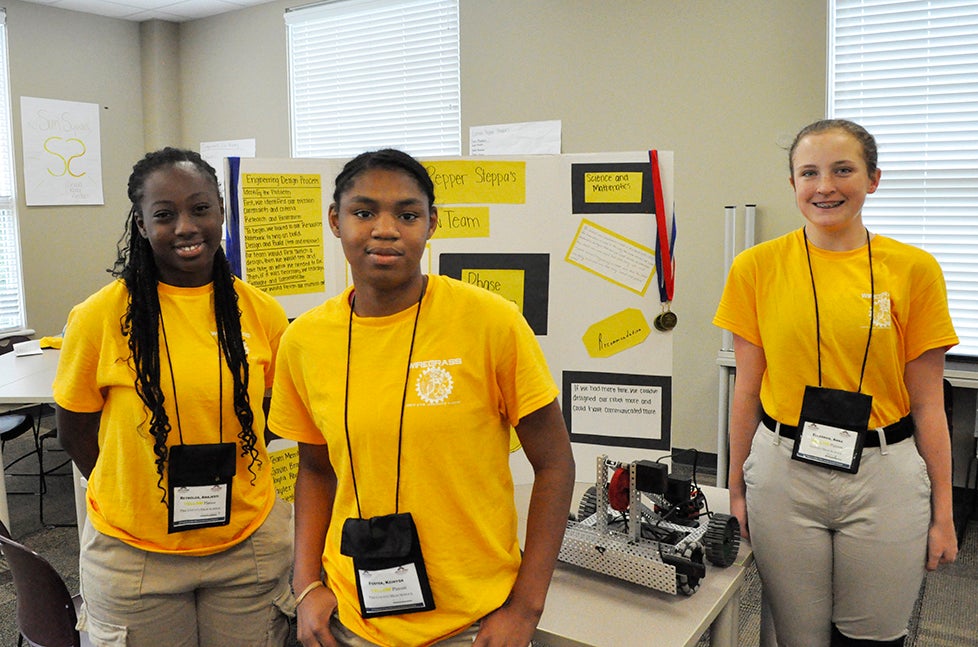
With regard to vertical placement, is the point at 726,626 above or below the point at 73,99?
below

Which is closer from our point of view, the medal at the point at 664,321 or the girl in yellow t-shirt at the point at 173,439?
the girl in yellow t-shirt at the point at 173,439

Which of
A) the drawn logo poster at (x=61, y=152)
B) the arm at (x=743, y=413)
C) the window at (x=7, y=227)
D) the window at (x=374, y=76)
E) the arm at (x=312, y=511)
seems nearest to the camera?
the arm at (x=312, y=511)

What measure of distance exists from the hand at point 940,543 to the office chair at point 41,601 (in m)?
1.84

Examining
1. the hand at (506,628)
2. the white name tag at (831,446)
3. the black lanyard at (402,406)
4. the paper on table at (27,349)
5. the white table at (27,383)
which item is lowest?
the hand at (506,628)

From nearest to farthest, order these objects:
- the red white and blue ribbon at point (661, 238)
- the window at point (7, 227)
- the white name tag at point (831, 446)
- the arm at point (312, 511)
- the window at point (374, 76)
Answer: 1. the arm at point (312, 511)
2. the white name tag at point (831, 446)
3. the red white and blue ribbon at point (661, 238)
4. the window at point (374, 76)
5. the window at point (7, 227)

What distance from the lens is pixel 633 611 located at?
1.45 meters

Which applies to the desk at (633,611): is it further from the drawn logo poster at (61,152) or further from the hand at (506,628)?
the drawn logo poster at (61,152)

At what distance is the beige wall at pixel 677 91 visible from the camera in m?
4.04

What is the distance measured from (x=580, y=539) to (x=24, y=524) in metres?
3.40

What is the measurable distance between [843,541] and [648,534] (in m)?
0.41

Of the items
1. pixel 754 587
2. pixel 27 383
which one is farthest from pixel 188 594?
pixel 754 587

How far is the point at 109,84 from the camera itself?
241 inches

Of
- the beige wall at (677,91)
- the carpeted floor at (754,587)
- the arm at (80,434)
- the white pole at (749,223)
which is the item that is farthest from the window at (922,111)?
the arm at (80,434)

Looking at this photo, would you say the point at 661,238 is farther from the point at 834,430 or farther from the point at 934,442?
the point at 934,442
